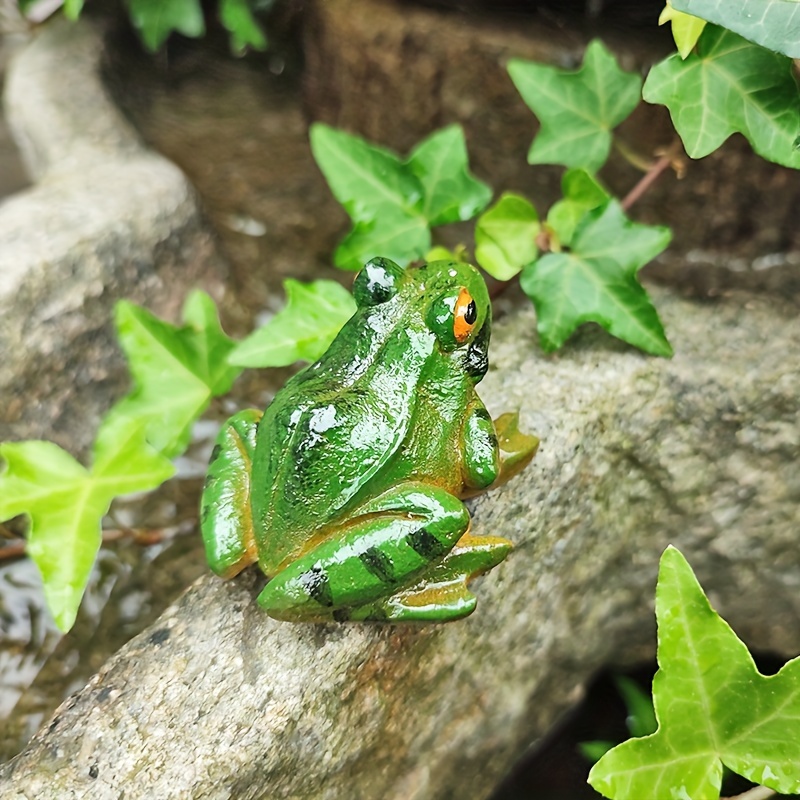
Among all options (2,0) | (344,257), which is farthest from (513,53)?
(2,0)

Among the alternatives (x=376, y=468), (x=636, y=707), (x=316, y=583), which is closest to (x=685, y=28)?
(x=376, y=468)

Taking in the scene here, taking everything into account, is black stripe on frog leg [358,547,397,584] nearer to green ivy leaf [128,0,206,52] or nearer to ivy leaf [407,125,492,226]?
ivy leaf [407,125,492,226]

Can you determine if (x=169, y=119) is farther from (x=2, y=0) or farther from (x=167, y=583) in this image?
(x=167, y=583)

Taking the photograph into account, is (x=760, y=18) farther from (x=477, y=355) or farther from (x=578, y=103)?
(x=477, y=355)

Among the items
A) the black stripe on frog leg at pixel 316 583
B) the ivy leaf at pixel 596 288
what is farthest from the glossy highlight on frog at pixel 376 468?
the ivy leaf at pixel 596 288

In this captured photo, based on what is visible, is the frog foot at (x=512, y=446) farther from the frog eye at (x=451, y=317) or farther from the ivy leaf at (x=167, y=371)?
the ivy leaf at (x=167, y=371)

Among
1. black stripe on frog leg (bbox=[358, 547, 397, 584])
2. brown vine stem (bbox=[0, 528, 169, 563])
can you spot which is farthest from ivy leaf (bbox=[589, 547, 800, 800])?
brown vine stem (bbox=[0, 528, 169, 563])
